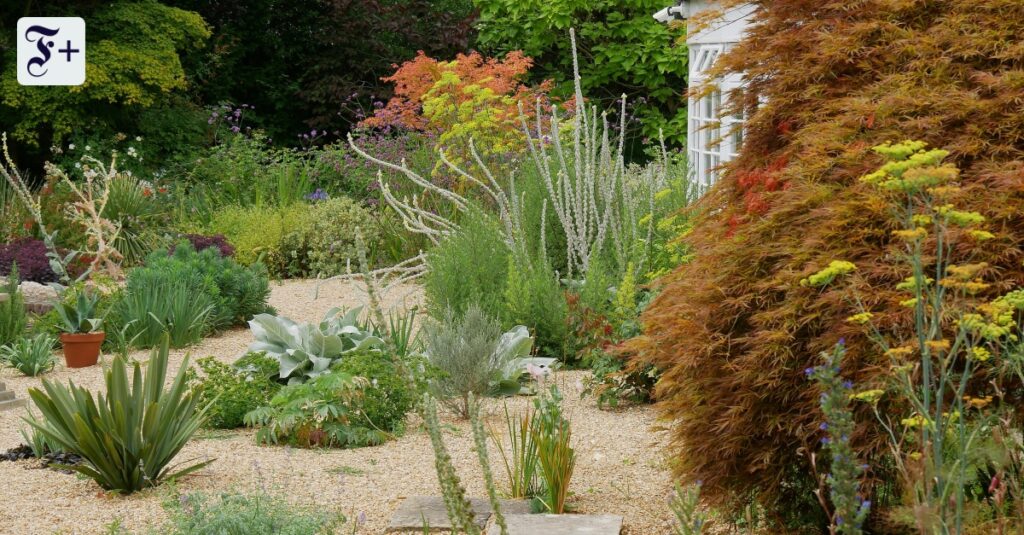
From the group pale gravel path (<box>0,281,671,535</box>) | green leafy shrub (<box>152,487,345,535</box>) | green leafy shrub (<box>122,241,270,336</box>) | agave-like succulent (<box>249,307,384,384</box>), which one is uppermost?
green leafy shrub (<box>122,241,270,336</box>)

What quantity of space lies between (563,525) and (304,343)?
2688mm

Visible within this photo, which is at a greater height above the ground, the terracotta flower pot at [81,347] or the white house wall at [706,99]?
the white house wall at [706,99]

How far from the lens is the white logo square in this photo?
15031 millimetres

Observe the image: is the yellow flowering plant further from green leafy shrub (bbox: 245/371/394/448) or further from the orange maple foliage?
the orange maple foliage

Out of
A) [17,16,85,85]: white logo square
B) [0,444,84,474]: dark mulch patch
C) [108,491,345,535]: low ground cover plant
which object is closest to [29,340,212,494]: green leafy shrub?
[0,444,84,474]: dark mulch patch

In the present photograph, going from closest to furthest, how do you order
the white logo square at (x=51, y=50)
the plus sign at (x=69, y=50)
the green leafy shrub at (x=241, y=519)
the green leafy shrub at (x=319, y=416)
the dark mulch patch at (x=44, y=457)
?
the green leafy shrub at (x=241, y=519) → the dark mulch patch at (x=44, y=457) → the green leafy shrub at (x=319, y=416) → the white logo square at (x=51, y=50) → the plus sign at (x=69, y=50)

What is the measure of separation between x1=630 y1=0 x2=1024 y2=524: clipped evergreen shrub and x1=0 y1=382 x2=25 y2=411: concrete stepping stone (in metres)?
4.07

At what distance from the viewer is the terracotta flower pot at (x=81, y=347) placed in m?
7.04

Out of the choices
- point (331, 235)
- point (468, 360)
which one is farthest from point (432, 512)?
point (331, 235)

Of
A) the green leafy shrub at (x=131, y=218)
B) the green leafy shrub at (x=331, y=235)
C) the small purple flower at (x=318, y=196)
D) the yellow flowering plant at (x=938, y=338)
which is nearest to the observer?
the yellow flowering plant at (x=938, y=338)

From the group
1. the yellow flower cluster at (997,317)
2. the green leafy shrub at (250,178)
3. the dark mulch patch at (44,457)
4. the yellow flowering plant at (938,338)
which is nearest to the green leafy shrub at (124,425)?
the dark mulch patch at (44,457)

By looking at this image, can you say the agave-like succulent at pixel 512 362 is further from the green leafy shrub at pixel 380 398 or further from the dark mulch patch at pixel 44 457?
the dark mulch patch at pixel 44 457

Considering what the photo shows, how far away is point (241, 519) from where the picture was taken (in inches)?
132

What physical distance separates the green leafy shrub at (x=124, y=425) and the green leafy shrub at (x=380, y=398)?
0.96 m
